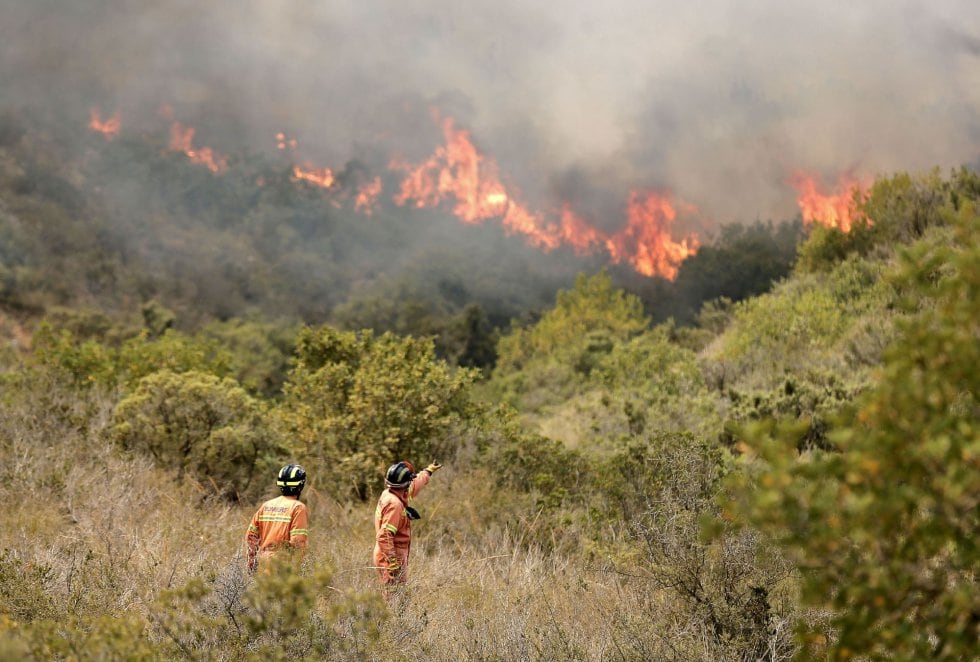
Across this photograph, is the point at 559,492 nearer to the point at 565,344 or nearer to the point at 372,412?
the point at 372,412

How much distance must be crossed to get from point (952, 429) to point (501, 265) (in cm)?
9275

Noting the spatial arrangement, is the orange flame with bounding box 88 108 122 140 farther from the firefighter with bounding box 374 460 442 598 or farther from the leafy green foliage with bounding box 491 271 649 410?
the firefighter with bounding box 374 460 442 598

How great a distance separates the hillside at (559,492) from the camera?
6.42 feet

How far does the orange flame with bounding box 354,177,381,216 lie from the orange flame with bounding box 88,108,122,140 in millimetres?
42426

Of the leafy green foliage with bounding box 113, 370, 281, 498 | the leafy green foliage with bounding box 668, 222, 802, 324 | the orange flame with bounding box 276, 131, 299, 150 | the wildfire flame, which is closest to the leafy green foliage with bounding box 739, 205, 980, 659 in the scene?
the leafy green foliage with bounding box 113, 370, 281, 498

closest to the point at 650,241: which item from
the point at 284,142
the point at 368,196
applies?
the point at 368,196

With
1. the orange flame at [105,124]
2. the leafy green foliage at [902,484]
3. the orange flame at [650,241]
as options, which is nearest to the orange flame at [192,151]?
the orange flame at [105,124]

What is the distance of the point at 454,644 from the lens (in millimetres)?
4312

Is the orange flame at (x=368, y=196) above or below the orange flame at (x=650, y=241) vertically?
above

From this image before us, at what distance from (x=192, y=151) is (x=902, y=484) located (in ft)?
458

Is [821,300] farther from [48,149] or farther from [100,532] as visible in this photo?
[48,149]

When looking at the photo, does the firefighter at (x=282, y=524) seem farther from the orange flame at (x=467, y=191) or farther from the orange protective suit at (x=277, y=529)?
the orange flame at (x=467, y=191)

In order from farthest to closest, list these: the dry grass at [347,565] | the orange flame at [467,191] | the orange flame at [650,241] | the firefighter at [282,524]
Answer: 1. the orange flame at [467,191]
2. the orange flame at [650,241]
3. the firefighter at [282,524]
4. the dry grass at [347,565]

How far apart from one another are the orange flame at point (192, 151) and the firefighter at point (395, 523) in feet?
420
